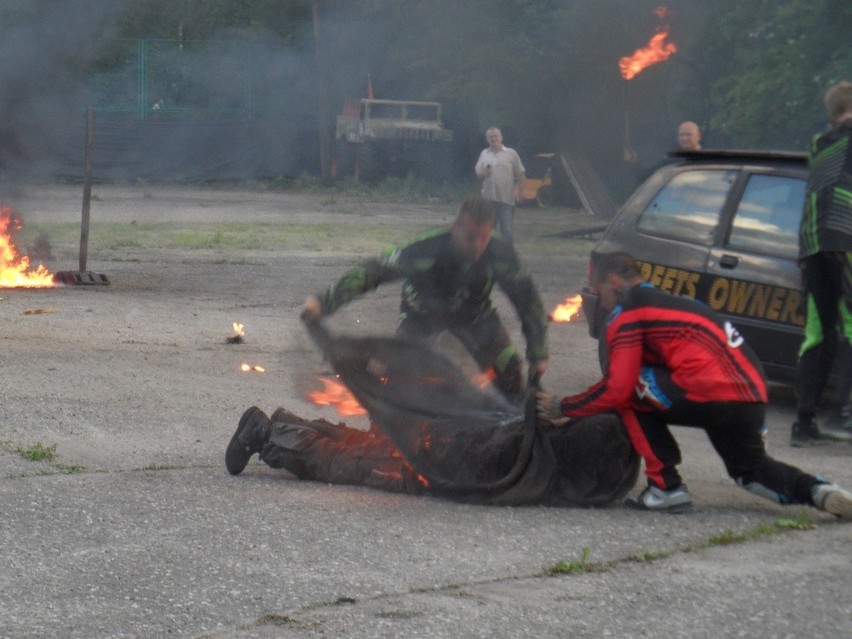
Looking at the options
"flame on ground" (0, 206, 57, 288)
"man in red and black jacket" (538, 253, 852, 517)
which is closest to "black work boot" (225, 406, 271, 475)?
"man in red and black jacket" (538, 253, 852, 517)

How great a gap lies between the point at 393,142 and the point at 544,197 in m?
4.70

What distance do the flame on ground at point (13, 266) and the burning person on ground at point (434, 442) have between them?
756cm

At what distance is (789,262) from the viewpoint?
7.61 m

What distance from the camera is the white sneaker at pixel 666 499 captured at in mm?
5352

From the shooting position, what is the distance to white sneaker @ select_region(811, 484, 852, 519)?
16.8 ft

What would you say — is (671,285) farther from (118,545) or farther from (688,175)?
(118,545)

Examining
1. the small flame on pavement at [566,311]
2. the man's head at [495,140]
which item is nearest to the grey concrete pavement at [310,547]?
the small flame on pavement at [566,311]

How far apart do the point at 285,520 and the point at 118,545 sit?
70cm

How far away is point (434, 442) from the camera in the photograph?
566 centimetres

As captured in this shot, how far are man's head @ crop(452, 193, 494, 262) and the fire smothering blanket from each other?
50 cm

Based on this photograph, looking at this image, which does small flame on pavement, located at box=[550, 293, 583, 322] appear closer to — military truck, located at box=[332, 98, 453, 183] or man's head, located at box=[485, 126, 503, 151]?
man's head, located at box=[485, 126, 503, 151]

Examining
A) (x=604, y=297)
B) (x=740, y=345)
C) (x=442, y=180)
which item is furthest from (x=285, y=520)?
(x=442, y=180)

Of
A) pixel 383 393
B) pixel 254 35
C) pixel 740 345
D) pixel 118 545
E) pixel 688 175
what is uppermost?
pixel 254 35

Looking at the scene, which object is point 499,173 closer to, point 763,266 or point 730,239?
point 730,239
